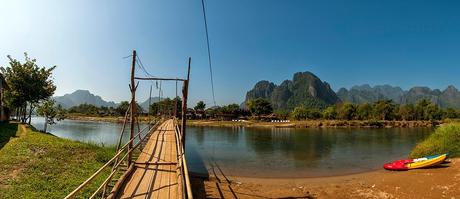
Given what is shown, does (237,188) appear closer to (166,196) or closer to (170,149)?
(170,149)

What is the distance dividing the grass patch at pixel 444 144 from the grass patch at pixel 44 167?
24009 millimetres

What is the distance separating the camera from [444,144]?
21.7 m

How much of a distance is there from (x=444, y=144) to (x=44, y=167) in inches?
1087

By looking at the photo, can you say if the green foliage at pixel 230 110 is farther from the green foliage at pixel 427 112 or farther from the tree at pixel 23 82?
the tree at pixel 23 82

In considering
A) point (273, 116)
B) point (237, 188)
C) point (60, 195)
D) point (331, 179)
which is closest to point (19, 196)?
point (60, 195)

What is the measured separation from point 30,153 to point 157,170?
9.01 meters

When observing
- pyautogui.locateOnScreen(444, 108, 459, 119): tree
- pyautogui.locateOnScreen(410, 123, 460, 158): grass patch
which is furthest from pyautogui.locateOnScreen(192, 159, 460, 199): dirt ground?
pyautogui.locateOnScreen(444, 108, 459, 119): tree

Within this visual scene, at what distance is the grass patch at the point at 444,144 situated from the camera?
69.1 ft

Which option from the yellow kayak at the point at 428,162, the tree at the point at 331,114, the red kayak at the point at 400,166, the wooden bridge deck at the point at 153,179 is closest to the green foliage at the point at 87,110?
the tree at the point at 331,114

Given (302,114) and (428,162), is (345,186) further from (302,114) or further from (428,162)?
(302,114)

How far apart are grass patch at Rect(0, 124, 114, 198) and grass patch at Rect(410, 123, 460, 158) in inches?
945

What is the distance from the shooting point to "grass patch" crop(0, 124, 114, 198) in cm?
1069

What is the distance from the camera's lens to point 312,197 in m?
14.2

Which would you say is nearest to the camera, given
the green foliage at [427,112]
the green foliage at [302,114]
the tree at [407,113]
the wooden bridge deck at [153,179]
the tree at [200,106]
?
the wooden bridge deck at [153,179]
